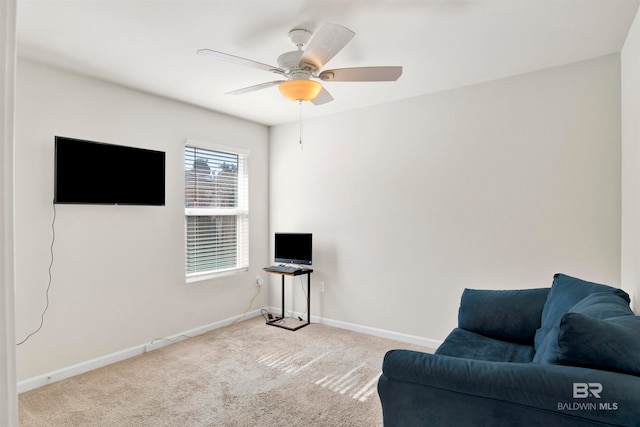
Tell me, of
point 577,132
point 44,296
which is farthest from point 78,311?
point 577,132

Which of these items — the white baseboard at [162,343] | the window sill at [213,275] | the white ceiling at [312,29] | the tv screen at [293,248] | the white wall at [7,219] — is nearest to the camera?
the white wall at [7,219]

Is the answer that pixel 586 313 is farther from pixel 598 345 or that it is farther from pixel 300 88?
pixel 300 88

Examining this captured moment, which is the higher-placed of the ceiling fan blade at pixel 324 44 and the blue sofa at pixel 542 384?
the ceiling fan blade at pixel 324 44

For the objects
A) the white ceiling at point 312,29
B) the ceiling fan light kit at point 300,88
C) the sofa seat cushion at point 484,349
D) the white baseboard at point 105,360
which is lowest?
the white baseboard at point 105,360

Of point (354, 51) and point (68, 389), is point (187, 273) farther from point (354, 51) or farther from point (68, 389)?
point (354, 51)

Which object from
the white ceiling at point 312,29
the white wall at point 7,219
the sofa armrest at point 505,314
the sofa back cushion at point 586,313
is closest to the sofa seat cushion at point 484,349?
the sofa armrest at point 505,314

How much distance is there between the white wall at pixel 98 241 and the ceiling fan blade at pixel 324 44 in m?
2.10

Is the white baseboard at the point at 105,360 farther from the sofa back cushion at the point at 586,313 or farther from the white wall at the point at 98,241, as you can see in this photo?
the sofa back cushion at the point at 586,313

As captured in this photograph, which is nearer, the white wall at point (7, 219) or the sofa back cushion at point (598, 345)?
the white wall at point (7, 219)

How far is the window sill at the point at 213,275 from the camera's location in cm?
393

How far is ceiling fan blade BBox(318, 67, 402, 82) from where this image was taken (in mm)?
2264
